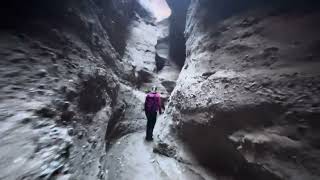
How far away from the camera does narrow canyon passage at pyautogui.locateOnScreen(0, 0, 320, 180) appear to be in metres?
3.00

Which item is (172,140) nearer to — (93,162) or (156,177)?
(156,177)

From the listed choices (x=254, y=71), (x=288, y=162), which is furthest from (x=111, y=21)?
(x=288, y=162)

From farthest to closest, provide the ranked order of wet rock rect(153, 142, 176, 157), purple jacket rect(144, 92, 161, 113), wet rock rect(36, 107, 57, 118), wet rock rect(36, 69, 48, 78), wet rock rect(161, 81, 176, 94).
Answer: wet rock rect(161, 81, 176, 94), purple jacket rect(144, 92, 161, 113), wet rock rect(153, 142, 176, 157), wet rock rect(36, 69, 48, 78), wet rock rect(36, 107, 57, 118)

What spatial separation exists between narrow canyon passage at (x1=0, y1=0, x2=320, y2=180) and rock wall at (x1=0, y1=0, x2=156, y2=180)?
0.02 meters

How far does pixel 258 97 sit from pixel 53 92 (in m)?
3.95

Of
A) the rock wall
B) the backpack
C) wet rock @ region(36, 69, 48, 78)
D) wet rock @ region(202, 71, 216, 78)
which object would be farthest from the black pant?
wet rock @ region(36, 69, 48, 78)

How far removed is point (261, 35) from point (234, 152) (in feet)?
10.0

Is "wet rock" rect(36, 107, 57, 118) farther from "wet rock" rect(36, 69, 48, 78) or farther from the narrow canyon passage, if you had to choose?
"wet rock" rect(36, 69, 48, 78)

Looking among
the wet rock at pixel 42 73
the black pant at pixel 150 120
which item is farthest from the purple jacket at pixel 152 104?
the wet rock at pixel 42 73

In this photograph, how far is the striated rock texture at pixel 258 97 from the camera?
10.8 ft

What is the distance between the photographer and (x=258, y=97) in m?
4.07

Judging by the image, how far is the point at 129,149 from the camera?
6012mm

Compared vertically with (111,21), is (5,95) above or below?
below

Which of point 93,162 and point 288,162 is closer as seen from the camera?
point 288,162
